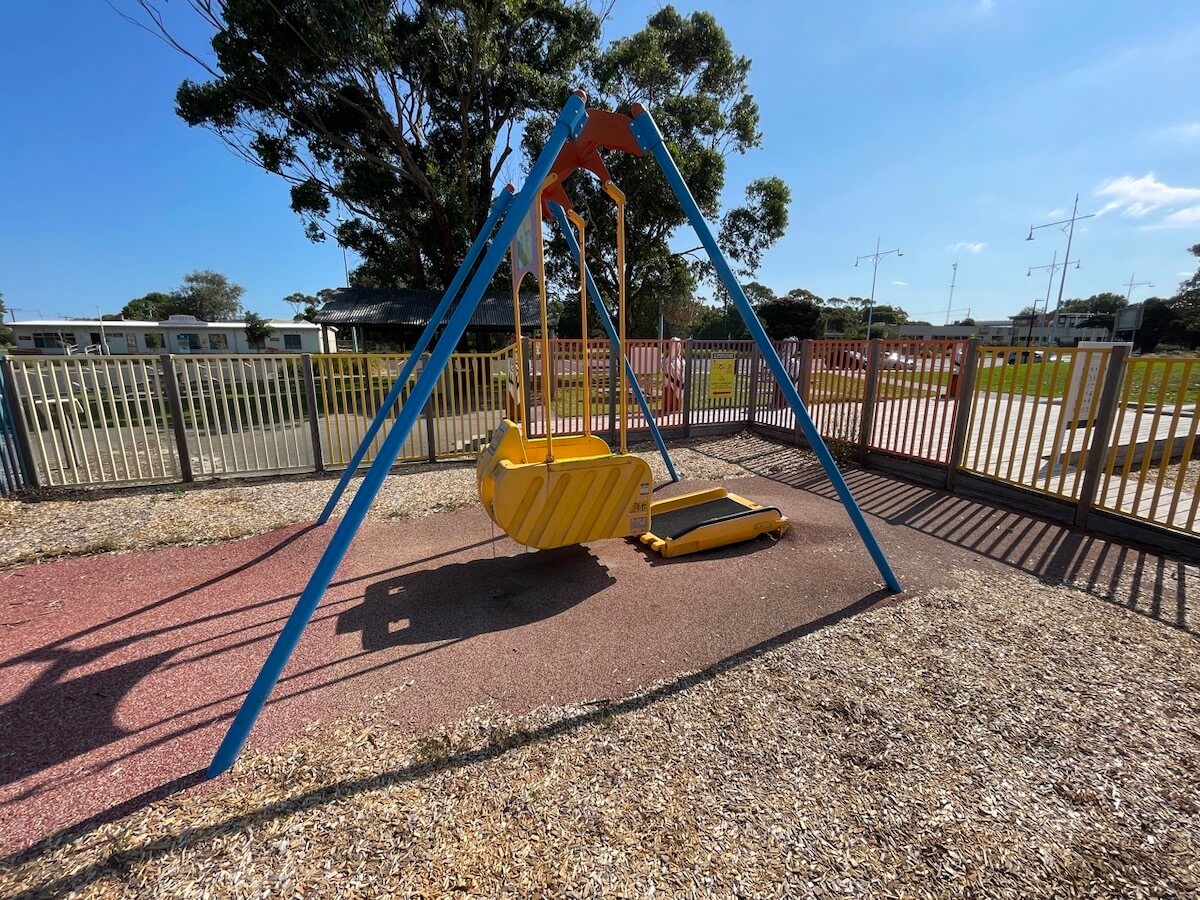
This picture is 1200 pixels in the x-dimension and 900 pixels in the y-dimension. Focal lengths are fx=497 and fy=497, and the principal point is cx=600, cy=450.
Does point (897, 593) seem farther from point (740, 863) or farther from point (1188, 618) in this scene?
point (740, 863)

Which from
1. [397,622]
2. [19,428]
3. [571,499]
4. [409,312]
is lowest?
[397,622]

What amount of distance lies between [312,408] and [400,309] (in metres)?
16.2

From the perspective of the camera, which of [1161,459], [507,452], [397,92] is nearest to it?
[507,452]

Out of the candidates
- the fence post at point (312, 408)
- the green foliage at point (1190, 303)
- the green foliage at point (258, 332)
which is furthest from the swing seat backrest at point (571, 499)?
the green foliage at point (1190, 303)

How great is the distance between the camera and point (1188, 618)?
3287 mm

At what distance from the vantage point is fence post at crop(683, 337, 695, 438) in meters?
9.66

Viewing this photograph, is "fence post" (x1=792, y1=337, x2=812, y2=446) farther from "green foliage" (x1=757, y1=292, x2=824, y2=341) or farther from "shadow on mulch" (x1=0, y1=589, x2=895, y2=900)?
"green foliage" (x1=757, y1=292, x2=824, y2=341)

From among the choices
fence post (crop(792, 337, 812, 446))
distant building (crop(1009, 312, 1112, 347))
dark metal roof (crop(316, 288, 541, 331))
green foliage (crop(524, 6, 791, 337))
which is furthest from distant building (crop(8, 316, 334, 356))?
distant building (crop(1009, 312, 1112, 347))

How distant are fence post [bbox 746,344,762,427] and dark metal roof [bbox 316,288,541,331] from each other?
41.9ft

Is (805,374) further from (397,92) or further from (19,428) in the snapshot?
(397,92)

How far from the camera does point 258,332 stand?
42938mm

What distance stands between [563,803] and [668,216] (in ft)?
68.3

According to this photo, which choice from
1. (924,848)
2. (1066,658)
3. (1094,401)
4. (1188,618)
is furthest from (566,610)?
(1094,401)

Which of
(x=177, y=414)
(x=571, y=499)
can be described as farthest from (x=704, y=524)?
(x=177, y=414)
